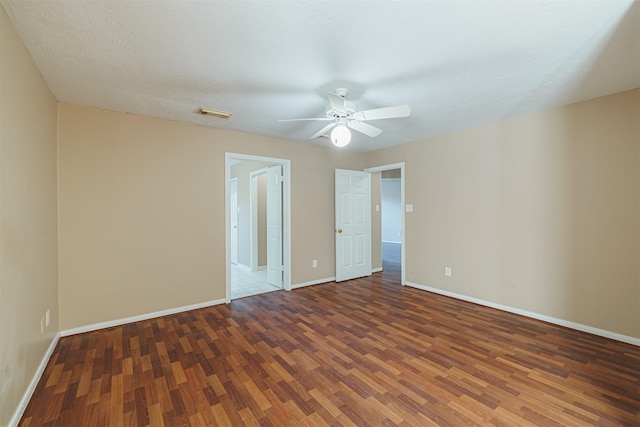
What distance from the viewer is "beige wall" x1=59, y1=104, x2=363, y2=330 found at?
2969mm

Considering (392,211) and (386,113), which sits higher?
(386,113)

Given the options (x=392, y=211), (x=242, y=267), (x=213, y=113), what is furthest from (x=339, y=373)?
(x=392, y=211)

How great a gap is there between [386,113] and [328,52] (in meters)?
0.77

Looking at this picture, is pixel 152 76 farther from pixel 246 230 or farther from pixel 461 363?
pixel 246 230

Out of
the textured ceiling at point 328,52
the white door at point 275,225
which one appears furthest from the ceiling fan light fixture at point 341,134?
the white door at point 275,225

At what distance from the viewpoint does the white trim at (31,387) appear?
1690 mm

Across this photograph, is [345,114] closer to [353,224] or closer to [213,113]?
[213,113]

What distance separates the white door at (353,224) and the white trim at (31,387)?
376 centimetres

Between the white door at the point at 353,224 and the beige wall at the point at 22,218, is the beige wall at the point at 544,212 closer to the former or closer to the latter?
the white door at the point at 353,224

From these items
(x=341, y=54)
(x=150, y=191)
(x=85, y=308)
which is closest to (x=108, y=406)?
(x=85, y=308)

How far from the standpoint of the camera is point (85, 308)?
3.01m

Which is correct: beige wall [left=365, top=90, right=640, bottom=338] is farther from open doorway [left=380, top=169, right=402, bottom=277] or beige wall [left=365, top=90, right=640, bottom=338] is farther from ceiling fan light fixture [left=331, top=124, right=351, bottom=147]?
open doorway [left=380, top=169, right=402, bottom=277]

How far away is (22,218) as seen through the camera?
1.91 meters

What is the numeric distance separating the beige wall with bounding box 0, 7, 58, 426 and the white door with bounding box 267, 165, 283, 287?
2788mm
